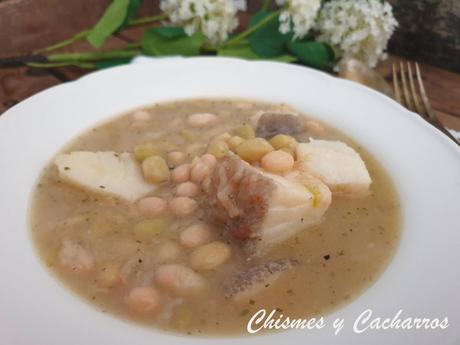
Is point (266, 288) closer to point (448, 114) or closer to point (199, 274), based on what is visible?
point (199, 274)

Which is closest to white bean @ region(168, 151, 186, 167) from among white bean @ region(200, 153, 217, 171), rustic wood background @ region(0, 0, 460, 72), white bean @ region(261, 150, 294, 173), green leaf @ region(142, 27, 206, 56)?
white bean @ region(200, 153, 217, 171)

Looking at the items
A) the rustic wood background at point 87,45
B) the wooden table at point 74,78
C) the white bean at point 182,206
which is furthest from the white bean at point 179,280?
the rustic wood background at point 87,45

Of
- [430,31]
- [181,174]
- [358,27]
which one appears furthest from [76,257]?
[430,31]

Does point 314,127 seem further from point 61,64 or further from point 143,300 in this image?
point 61,64

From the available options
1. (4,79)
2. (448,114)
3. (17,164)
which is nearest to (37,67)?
(4,79)

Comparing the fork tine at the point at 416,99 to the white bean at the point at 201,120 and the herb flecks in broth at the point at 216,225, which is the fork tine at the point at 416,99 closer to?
the herb flecks in broth at the point at 216,225
